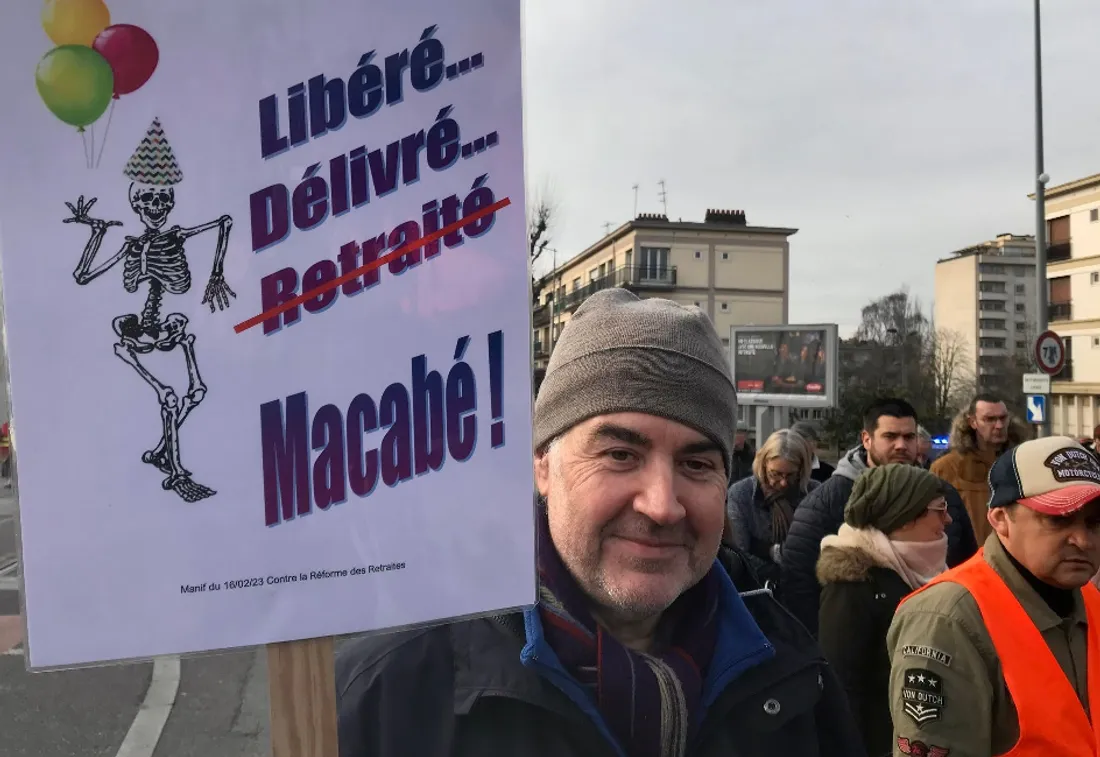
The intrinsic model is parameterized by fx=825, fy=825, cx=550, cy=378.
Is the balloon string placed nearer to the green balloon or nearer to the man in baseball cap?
the green balloon

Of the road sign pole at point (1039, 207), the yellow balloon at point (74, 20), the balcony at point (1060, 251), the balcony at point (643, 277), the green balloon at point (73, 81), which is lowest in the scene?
the green balloon at point (73, 81)

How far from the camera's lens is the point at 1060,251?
47.8 m

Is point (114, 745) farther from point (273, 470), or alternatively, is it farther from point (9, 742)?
point (273, 470)

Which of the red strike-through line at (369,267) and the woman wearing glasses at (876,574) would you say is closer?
the red strike-through line at (369,267)

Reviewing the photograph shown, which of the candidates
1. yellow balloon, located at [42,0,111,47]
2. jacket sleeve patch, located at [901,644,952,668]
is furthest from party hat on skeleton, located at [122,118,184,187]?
jacket sleeve patch, located at [901,644,952,668]

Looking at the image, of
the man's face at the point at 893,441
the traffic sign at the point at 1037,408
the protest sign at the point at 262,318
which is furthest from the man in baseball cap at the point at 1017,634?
the traffic sign at the point at 1037,408

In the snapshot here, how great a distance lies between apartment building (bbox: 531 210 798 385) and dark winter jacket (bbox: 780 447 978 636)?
140ft

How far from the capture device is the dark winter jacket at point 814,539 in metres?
3.55

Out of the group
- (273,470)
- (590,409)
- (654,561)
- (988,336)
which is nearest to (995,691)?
(654,561)

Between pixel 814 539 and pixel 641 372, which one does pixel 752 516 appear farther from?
pixel 641 372

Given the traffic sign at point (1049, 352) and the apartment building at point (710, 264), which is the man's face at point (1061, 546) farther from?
the apartment building at point (710, 264)

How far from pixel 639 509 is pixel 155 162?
80 centimetres

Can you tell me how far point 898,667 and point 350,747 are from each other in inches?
55.3

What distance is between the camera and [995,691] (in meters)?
1.91
